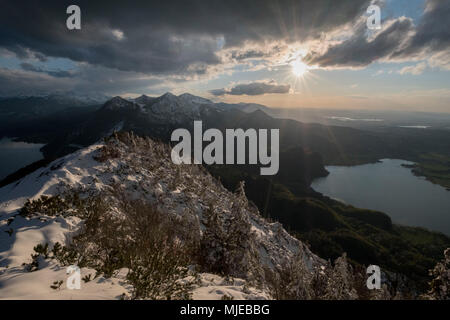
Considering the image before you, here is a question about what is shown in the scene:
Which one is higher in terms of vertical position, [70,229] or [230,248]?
[70,229]

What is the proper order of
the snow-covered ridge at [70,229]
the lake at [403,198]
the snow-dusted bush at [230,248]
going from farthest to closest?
the lake at [403,198] → the snow-dusted bush at [230,248] → the snow-covered ridge at [70,229]

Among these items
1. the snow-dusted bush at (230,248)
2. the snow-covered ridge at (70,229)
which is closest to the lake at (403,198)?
the snow-covered ridge at (70,229)

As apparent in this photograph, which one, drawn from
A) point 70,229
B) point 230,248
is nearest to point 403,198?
point 230,248

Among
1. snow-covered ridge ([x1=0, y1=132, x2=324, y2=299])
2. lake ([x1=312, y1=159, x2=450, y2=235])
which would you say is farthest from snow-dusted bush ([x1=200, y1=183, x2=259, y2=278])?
lake ([x1=312, y1=159, x2=450, y2=235])

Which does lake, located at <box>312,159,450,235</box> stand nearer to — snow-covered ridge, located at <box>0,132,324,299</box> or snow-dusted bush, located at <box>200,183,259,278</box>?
snow-covered ridge, located at <box>0,132,324,299</box>

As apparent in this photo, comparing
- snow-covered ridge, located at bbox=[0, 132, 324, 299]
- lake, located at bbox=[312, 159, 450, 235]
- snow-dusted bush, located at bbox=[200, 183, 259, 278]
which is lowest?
lake, located at bbox=[312, 159, 450, 235]

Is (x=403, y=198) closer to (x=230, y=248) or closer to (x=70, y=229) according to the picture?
(x=230, y=248)

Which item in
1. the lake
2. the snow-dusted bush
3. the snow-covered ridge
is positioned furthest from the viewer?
the lake

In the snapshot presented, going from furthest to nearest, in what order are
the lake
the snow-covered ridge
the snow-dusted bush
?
the lake → the snow-dusted bush → the snow-covered ridge

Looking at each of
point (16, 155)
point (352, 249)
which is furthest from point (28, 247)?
point (16, 155)

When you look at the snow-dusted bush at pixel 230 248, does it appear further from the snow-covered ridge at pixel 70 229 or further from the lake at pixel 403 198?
the lake at pixel 403 198

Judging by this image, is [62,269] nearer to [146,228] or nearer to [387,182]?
[146,228]

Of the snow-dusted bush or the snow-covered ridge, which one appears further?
the snow-dusted bush
